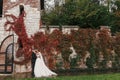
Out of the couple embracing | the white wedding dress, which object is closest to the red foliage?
the couple embracing

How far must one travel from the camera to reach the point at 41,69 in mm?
17172

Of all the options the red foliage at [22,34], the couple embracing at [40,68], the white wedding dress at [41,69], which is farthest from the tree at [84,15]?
the white wedding dress at [41,69]

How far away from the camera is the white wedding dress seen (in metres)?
17.0

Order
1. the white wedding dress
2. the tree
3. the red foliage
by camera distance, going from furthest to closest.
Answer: the tree → the red foliage → the white wedding dress

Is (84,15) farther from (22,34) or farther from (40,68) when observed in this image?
(40,68)

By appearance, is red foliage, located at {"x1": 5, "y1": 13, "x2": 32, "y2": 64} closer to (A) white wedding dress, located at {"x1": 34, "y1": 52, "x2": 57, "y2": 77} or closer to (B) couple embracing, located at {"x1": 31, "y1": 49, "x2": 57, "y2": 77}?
(B) couple embracing, located at {"x1": 31, "y1": 49, "x2": 57, "y2": 77}

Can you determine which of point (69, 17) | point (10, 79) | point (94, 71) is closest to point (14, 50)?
point (10, 79)

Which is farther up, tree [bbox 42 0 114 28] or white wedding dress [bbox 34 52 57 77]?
tree [bbox 42 0 114 28]

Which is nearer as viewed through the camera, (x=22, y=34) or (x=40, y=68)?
(x=40, y=68)

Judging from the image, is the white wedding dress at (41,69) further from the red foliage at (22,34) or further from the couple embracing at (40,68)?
the red foliage at (22,34)

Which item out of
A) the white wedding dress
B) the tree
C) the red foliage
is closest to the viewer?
the white wedding dress

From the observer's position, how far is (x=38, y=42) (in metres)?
18.4

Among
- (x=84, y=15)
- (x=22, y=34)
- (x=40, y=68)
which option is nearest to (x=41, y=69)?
(x=40, y=68)

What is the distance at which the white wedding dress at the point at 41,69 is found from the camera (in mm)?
17016
